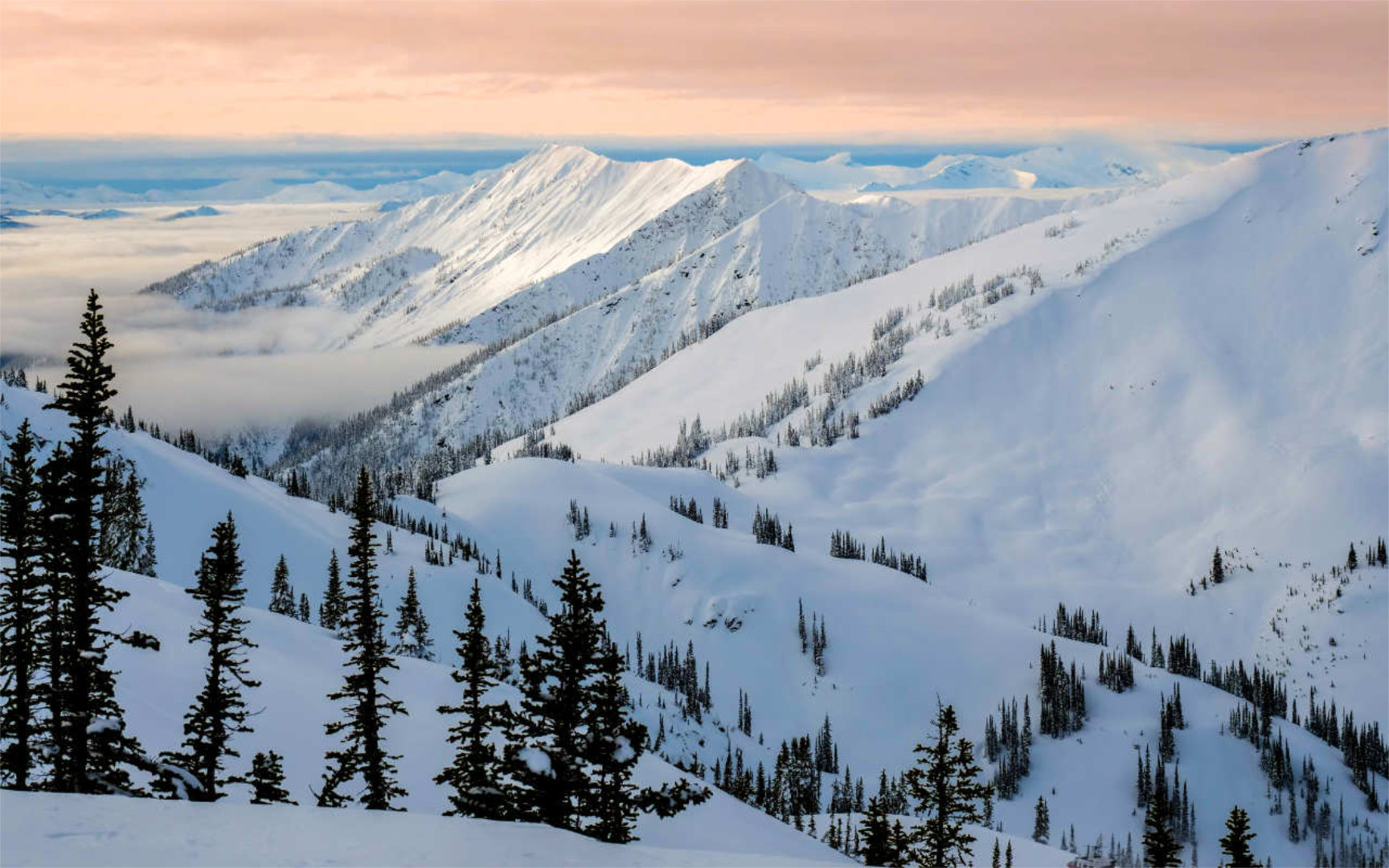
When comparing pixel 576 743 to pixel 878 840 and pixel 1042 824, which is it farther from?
pixel 1042 824

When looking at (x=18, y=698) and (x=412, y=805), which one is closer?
(x=18, y=698)

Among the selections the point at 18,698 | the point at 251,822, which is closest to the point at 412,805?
the point at 18,698

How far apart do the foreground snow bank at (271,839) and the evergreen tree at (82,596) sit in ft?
20.4

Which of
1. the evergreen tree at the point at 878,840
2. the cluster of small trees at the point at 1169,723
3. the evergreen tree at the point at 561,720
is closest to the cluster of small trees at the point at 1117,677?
the cluster of small trees at the point at 1169,723

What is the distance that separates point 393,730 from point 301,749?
28.6 ft

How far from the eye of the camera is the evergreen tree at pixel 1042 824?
164750mm

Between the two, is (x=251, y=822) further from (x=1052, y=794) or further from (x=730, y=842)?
(x=1052, y=794)

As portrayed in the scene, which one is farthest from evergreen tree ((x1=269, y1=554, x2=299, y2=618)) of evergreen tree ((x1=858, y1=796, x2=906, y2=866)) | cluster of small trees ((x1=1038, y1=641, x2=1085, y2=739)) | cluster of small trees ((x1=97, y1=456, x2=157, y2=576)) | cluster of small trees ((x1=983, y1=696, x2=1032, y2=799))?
cluster of small trees ((x1=1038, y1=641, x2=1085, y2=739))

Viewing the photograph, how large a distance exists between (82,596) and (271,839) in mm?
12437

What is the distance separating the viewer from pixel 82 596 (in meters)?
36.3

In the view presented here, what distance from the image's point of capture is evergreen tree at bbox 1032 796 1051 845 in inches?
6486

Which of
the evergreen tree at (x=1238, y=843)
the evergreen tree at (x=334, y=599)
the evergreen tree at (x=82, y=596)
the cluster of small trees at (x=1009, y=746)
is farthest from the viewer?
the cluster of small trees at (x=1009, y=746)

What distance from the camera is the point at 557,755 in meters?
35.2

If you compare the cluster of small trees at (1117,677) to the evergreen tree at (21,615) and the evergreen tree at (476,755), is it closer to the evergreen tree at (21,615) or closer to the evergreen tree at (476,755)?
the evergreen tree at (476,755)
